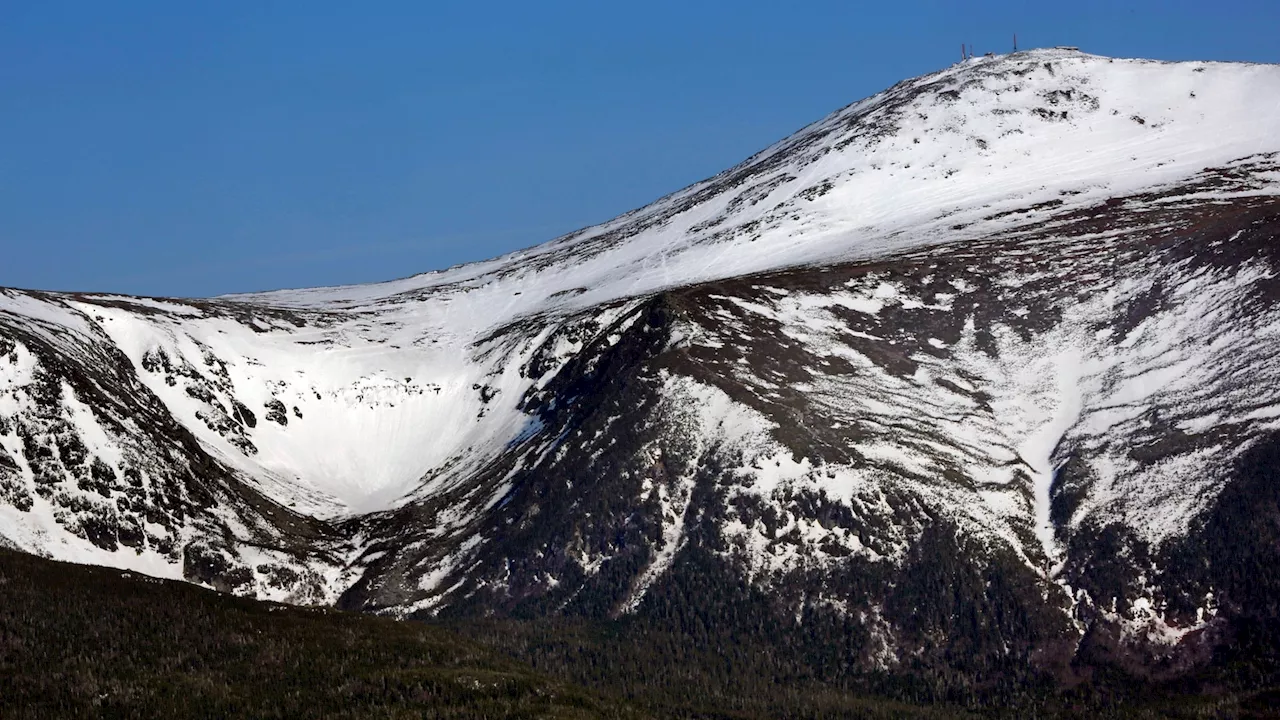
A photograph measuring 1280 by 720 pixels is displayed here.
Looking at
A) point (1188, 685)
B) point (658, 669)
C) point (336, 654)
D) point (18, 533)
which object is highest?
point (18, 533)

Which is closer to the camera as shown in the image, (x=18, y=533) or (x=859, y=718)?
(x=859, y=718)

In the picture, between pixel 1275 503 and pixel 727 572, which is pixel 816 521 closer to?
pixel 727 572

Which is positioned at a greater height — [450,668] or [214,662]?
[214,662]

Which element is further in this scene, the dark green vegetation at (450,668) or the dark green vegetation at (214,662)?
the dark green vegetation at (450,668)

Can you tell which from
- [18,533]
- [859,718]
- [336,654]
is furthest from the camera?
[18,533]

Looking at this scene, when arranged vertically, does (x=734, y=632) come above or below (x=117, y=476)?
below

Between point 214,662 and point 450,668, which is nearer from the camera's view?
point 214,662

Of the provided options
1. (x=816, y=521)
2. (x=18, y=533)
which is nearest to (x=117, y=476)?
(x=18, y=533)

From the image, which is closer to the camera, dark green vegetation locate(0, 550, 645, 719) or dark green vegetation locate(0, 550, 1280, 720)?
dark green vegetation locate(0, 550, 645, 719)
